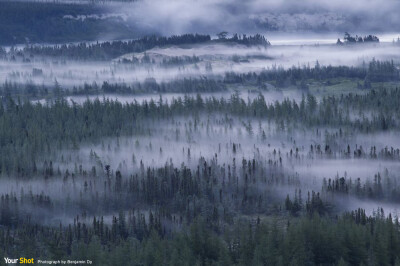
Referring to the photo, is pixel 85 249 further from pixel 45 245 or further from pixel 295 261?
pixel 295 261

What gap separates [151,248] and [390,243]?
1528 inches

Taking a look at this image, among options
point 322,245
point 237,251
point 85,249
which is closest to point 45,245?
point 85,249

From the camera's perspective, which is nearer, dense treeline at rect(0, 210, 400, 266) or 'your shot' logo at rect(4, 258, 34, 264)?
'your shot' logo at rect(4, 258, 34, 264)

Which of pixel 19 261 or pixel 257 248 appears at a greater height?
pixel 19 261

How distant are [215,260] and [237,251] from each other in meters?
Result: 4.16

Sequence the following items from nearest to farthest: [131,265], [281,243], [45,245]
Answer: [131,265] < [281,243] < [45,245]

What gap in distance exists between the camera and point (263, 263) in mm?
178250

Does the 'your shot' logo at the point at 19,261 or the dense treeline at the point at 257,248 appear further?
the dense treeline at the point at 257,248

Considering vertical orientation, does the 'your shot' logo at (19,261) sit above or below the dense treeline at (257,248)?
above

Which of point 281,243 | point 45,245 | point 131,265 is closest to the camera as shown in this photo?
point 131,265

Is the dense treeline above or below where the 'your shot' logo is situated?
below

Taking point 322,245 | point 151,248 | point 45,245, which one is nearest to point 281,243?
point 322,245

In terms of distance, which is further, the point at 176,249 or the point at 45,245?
the point at 45,245

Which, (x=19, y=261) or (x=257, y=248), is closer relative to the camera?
(x=19, y=261)
